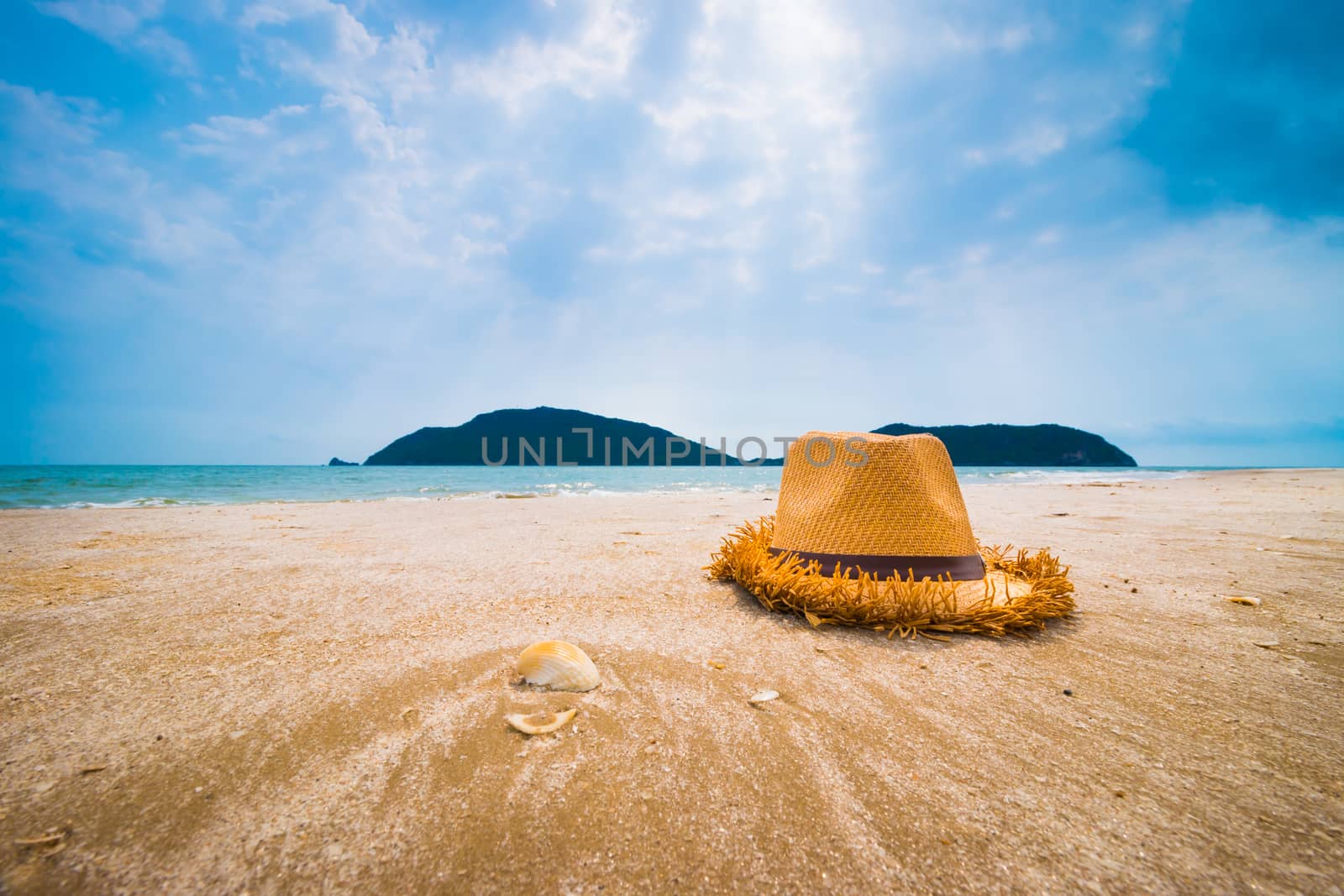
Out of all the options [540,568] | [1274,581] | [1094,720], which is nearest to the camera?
[1094,720]

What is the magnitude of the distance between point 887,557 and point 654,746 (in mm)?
1517

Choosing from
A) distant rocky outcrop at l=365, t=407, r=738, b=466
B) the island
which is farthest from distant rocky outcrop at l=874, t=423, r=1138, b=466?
distant rocky outcrop at l=365, t=407, r=738, b=466

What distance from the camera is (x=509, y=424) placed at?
6669cm

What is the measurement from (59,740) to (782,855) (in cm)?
194

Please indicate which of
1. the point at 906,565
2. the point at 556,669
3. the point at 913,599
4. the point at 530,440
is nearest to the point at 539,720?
the point at 556,669

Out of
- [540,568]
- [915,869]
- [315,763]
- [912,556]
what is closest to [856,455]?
[912,556]

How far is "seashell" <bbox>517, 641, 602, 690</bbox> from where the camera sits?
166 cm

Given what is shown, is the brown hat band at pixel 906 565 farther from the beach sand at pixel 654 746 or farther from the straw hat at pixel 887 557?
the beach sand at pixel 654 746

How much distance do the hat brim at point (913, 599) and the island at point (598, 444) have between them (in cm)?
4157

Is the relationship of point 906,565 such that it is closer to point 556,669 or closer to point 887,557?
point 887,557

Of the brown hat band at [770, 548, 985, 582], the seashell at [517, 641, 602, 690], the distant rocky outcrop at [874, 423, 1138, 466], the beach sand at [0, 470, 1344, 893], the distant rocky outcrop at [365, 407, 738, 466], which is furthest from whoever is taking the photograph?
the distant rocky outcrop at [365, 407, 738, 466]

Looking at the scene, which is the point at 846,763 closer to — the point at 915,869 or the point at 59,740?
the point at 915,869

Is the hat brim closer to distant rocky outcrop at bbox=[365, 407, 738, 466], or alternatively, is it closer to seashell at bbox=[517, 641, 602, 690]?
seashell at bbox=[517, 641, 602, 690]

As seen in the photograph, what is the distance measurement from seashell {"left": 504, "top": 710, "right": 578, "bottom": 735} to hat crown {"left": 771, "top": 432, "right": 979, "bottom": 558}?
1.53 meters
